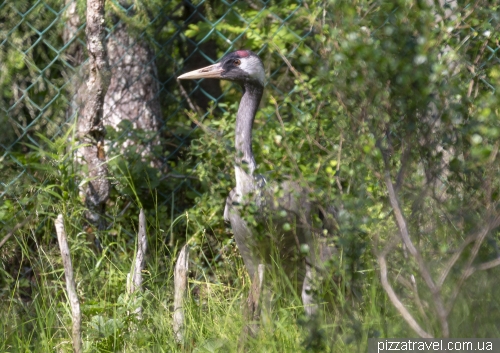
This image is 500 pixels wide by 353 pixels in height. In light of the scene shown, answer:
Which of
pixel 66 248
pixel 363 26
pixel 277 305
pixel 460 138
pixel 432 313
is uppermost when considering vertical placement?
pixel 363 26

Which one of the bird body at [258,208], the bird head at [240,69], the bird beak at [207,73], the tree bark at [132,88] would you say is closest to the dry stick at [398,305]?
the bird body at [258,208]

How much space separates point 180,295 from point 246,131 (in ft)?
3.39

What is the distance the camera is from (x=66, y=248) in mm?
2855

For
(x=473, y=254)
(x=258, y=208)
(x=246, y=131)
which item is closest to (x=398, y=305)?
(x=473, y=254)

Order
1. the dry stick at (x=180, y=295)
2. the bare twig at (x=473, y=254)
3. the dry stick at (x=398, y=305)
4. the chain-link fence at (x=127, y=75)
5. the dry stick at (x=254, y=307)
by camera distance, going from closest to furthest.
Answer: the bare twig at (x=473, y=254)
the dry stick at (x=398, y=305)
the dry stick at (x=254, y=307)
the dry stick at (x=180, y=295)
the chain-link fence at (x=127, y=75)

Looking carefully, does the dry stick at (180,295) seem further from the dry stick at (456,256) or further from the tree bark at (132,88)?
the tree bark at (132,88)

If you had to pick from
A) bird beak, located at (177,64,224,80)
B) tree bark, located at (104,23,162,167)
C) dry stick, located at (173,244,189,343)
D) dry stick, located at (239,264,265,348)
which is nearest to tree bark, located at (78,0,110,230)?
bird beak, located at (177,64,224,80)

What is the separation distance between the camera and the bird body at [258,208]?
129 inches

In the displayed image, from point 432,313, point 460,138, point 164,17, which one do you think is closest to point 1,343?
point 432,313

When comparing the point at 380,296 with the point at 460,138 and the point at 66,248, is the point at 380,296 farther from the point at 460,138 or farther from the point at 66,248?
the point at 66,248

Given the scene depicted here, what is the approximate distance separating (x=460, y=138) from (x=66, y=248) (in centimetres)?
151

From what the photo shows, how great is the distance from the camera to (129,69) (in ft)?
16.2

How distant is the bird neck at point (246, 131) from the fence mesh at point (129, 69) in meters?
0.31

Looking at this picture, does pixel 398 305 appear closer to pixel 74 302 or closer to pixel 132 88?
pixel 74 302
